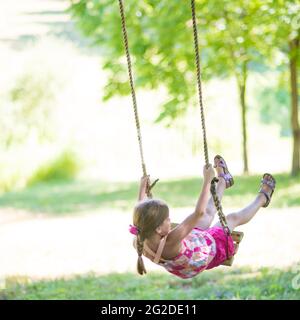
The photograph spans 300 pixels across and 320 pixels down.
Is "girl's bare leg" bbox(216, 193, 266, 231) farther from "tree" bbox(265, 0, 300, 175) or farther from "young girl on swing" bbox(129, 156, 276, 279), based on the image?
"tree" bbox(265, 0, 300, 175)

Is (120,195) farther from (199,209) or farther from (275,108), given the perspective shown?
(275,108)

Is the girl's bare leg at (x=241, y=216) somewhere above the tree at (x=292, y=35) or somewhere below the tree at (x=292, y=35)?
below

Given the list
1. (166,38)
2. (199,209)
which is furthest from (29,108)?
(199,209)

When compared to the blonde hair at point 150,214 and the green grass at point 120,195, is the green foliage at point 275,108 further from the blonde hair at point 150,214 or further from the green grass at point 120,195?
the blonde hair at point 150,214

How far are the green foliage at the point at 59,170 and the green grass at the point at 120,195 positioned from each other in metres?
1.03

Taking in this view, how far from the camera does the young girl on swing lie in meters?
2.96

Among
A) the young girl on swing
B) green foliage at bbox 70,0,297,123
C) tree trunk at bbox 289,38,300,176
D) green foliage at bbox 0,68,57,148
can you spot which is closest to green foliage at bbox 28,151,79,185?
green foliage at bbox 0,68,57,148

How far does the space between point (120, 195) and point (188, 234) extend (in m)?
8.20

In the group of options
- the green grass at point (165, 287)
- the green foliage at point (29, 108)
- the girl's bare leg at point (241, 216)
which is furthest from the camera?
the green foliage at point (29, 108)

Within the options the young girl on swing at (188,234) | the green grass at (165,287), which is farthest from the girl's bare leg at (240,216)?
the green grass at (165,287)

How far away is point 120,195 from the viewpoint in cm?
1129

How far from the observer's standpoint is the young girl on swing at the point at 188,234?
116 inches

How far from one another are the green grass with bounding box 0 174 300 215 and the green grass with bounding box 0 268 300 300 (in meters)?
3.36
